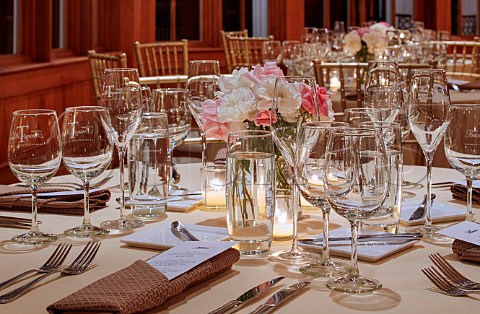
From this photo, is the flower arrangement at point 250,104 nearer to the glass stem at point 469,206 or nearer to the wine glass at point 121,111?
→ the wine glass at point 121,111

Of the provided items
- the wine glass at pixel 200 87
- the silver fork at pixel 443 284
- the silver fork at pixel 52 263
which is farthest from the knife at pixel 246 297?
the wine glass at pixel 200 87

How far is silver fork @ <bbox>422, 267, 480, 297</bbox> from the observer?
47.9 inches

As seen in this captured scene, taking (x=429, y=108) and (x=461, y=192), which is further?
(x=461, y=192)

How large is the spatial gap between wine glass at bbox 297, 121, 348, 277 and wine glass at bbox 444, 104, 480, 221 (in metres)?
0.31

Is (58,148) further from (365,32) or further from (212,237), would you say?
(365,32)

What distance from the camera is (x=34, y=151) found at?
154 cm

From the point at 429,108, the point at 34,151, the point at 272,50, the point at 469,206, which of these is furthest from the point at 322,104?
the point at 272,50

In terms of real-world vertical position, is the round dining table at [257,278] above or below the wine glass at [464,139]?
below

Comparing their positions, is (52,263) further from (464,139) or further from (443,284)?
(464,139)

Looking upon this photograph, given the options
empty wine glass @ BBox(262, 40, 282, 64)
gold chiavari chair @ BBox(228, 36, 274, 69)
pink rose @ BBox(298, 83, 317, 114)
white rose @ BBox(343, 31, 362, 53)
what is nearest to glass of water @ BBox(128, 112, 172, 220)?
pink rose @ BBox(298, 83, 317, 114)

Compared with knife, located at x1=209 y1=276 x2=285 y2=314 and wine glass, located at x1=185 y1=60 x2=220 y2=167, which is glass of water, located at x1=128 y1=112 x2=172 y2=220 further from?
knife, located at x1=209 y1=276 x2=285 y2=314

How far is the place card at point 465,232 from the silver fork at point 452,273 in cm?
7

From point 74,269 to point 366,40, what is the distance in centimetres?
402

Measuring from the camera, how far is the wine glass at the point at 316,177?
1293 mm
